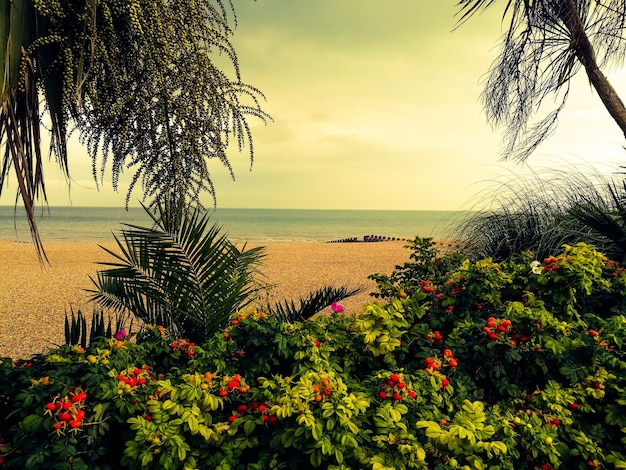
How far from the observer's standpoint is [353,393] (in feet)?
5.71

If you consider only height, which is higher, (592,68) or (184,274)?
(592,68)

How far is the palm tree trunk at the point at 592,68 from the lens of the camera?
6.97 metres

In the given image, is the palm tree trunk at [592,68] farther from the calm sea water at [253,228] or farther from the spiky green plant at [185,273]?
the spiky green plant at [185,273]

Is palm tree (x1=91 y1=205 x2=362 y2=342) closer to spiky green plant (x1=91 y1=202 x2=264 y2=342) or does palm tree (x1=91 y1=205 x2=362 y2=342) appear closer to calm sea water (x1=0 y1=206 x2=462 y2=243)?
spiky green plant (x1=91 y1=202 x2=264 y2=342)

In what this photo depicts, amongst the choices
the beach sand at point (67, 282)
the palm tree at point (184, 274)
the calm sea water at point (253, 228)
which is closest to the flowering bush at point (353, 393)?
the palm tree at point (184, 274)

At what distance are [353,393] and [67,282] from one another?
334 inches

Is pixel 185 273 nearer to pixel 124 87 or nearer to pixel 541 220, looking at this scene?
pixel 124 87

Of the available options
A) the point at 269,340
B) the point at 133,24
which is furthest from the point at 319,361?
the point at 133,24

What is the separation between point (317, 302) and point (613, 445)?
192 cm

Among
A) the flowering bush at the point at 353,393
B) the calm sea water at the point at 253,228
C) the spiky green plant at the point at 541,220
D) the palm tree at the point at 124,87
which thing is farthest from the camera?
the calm sea water at the point at 253,228

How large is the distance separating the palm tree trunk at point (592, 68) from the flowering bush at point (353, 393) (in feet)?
18.2

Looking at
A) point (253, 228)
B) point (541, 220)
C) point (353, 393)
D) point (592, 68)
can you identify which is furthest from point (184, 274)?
point (253, 228)

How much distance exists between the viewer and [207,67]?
3090 mm

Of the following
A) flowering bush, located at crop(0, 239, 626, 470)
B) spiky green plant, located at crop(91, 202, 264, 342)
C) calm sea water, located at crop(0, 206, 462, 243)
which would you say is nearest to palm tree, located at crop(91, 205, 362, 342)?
spiky green plant, located at crop(91, 202, 264, 342)
